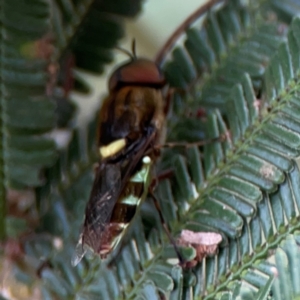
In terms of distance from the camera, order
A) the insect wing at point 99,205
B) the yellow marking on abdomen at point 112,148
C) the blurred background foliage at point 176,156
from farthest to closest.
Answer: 1. the yellow marking on abdomen at point 112,148
2. the insect wing at point 99,205
3. the blurred background foliage at point 176,156

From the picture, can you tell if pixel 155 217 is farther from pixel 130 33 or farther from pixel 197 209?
pixel 130 33

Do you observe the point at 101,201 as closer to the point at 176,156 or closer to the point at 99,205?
the point at 99,205

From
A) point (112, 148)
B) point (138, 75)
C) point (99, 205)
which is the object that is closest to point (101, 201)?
point (99, 205)

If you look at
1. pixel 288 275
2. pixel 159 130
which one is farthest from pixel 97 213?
pixel 288 275

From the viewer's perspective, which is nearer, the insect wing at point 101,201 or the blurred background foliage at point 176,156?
the blurred background foliage at point 176,156

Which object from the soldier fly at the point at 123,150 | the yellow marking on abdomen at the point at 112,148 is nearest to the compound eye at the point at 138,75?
the soldier fly at the point at 123,150

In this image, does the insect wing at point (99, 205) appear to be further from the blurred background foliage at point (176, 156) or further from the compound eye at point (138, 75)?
the compound eye at point (138, 75)
